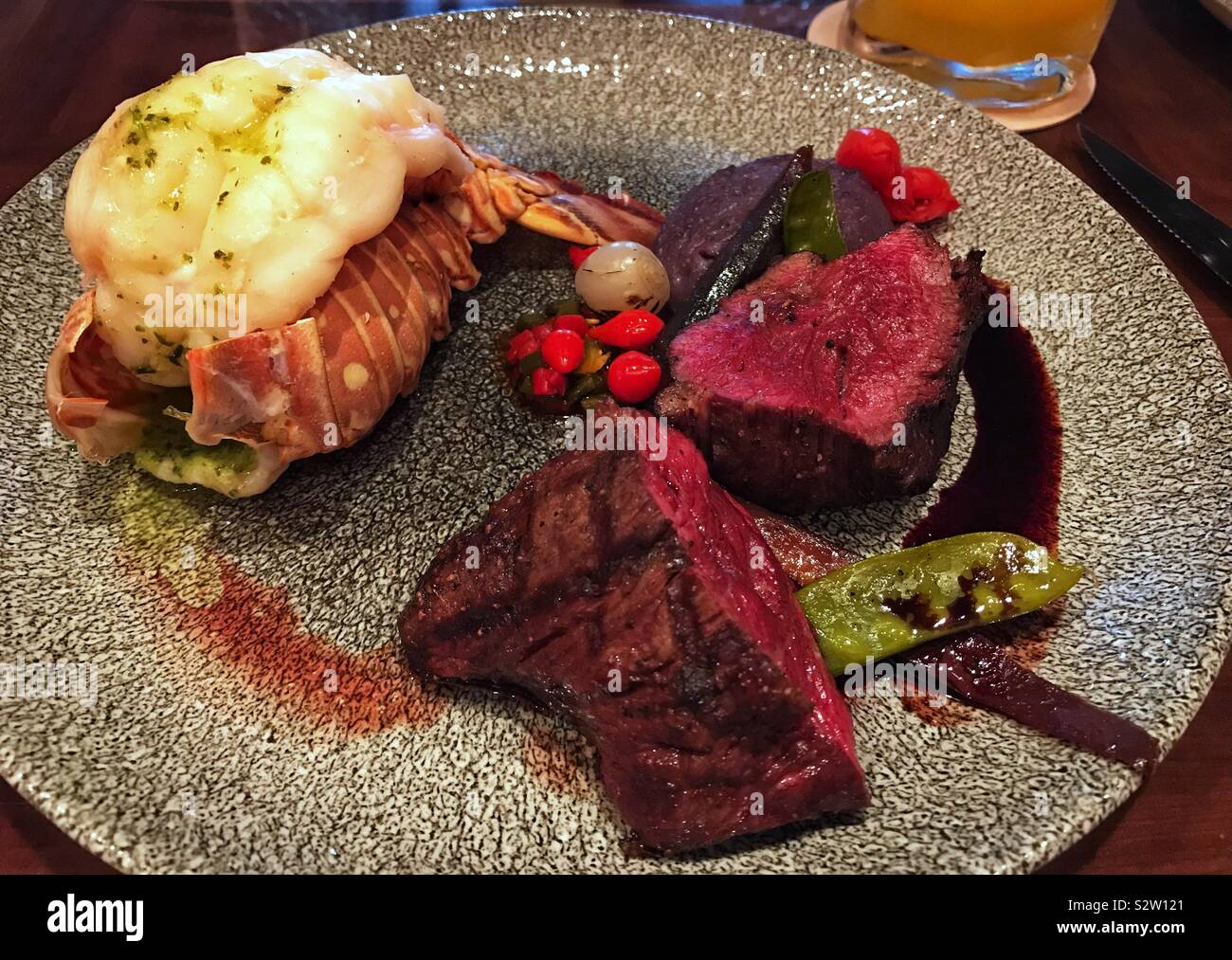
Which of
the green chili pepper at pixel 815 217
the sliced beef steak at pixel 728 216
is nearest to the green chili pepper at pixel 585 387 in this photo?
the sliced beef steak at pixel 728 216

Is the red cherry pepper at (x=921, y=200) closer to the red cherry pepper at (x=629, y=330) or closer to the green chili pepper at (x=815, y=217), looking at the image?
the green chili pepper at (x=815, y=217)

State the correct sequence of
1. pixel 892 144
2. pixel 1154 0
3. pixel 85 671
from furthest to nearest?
pixel 1154 0 → pixel 892 144 → pixel 85 671

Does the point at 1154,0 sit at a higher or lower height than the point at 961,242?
higher

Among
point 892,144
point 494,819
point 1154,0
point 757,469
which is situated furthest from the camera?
point 1154,0

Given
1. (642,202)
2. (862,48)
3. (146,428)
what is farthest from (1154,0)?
(146,428)

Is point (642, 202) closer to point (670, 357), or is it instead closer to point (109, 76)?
point (670, 357)

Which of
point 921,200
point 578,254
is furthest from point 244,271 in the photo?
point 921,200

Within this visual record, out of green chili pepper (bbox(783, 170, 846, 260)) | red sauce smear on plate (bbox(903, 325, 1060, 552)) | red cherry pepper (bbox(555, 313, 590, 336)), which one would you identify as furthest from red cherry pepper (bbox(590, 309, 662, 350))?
red sauce smear on plate (bbox(903, 325, 1060, 552))
